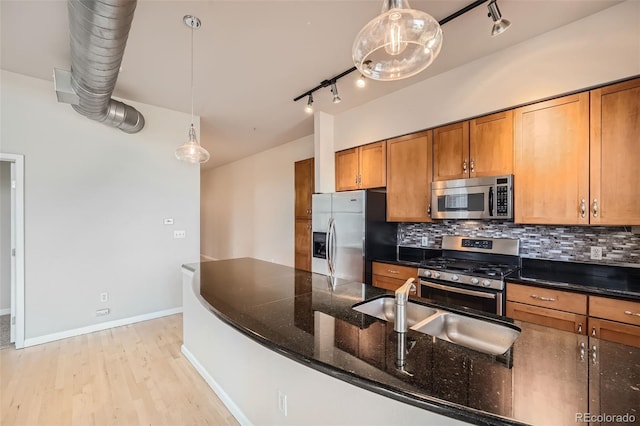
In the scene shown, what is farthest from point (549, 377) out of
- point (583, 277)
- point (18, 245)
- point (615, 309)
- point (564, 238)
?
point (18, 245)

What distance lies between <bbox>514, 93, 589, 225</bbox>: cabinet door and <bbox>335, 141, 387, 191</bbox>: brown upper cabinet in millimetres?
1408

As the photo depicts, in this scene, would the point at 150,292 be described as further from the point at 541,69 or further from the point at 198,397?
the point at 541,69

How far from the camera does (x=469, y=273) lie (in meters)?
2.43

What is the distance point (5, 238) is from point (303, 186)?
14.1 feet

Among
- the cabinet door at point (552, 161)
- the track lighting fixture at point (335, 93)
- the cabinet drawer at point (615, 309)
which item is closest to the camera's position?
the cabinet drawer at point (615, 309)

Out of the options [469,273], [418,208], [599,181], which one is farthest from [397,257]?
[599,181]

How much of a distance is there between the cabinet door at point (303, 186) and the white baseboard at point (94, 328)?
244cm

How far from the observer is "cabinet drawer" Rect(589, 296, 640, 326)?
1.74 metres

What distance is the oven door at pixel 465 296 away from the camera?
225cm

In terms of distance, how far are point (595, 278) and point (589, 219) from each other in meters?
0.53

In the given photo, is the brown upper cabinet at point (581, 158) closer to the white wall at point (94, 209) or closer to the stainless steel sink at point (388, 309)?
the stainless steel sink at point (388, 309)

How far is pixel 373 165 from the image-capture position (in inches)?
140

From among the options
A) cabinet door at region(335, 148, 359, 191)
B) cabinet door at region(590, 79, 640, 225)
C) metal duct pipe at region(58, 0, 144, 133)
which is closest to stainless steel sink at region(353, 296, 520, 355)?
cabinet door at region(590, 79, 640, 225)

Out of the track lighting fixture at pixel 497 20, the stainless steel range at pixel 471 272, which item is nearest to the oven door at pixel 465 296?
the stainless steel range at pixel 471 272
